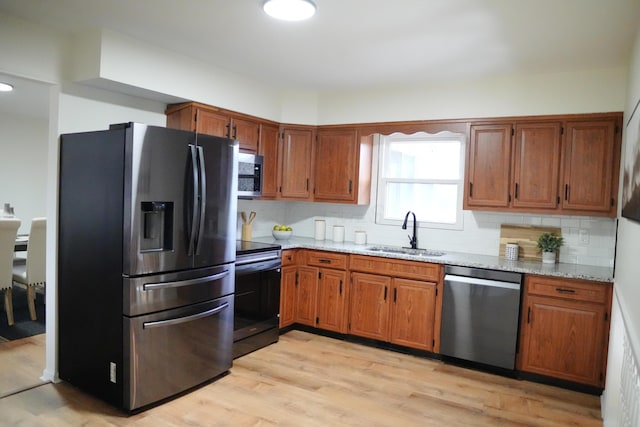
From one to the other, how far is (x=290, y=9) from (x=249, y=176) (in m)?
1.94

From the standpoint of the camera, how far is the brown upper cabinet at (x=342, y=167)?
454 centimetres

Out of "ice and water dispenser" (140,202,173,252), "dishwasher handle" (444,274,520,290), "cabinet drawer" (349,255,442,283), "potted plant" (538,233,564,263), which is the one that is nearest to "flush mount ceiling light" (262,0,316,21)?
"ice and water dispenser" (140,202,173,252)

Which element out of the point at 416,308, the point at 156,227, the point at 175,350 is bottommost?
the point at 175,350

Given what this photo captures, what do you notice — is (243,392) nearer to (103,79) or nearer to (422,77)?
(103,79)

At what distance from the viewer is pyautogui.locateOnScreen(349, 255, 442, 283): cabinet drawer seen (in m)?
3.77

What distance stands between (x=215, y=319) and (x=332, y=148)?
2.25 meters

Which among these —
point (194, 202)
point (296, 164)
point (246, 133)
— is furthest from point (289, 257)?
point (194, 202)

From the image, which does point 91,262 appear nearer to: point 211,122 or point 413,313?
point 211,122

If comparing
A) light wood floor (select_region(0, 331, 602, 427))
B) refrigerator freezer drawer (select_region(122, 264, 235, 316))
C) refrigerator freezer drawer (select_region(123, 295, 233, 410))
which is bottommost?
light wood floor (select_region(0, 331, 602, 427))

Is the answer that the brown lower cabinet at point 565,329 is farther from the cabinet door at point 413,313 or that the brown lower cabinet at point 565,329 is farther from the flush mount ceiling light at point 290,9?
the flush mount ceiling light at point 290,9

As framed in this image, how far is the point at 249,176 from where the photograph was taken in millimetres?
4164

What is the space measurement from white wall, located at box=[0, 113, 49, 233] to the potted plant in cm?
673

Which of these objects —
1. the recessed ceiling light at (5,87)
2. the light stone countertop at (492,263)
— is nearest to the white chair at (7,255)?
the recessed ceiling light at (5,87)

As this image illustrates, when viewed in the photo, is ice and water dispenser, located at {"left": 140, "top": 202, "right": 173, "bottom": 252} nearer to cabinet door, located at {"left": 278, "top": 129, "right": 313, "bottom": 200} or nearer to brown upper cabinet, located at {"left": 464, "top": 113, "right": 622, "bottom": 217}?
cabinet door, located at {"left": 278, "top": 129, "right": 313, "bottom": 200}
